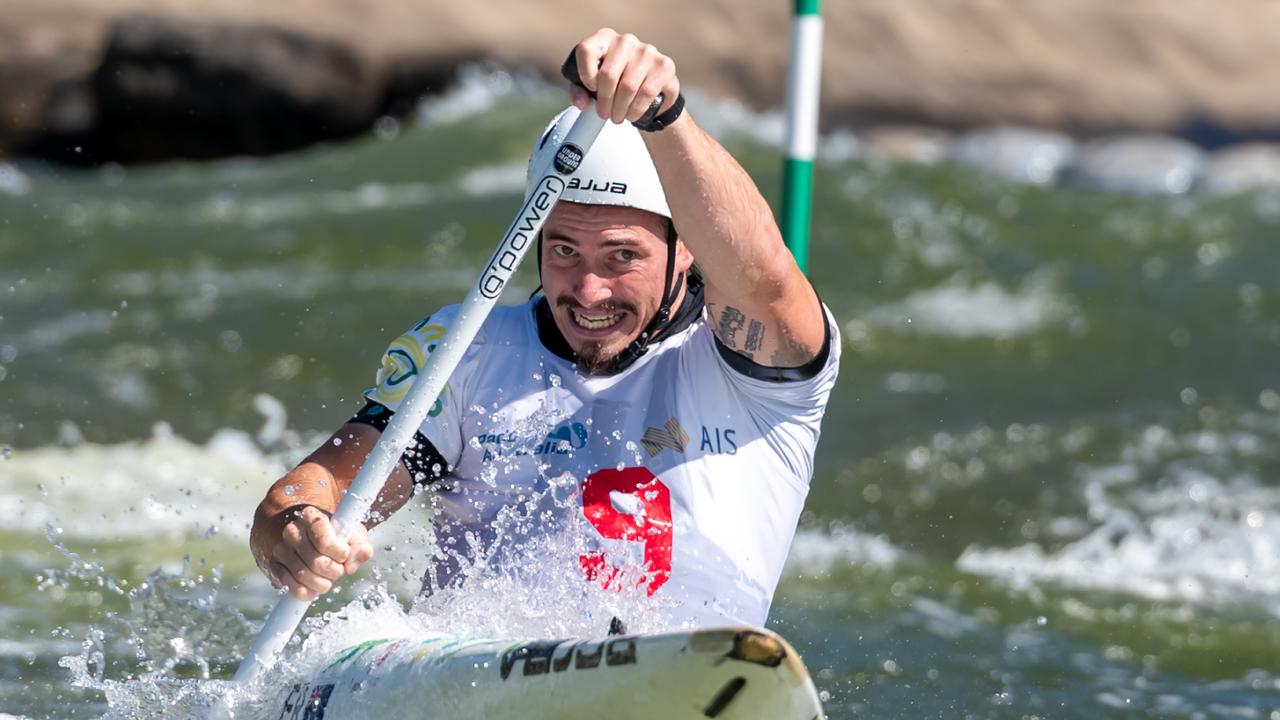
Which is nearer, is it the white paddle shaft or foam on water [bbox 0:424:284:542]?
the white paddle shaft

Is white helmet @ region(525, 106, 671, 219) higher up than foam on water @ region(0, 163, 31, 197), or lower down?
lower down

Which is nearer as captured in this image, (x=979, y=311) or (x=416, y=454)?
(x=416, y=454)

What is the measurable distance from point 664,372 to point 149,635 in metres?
1.93

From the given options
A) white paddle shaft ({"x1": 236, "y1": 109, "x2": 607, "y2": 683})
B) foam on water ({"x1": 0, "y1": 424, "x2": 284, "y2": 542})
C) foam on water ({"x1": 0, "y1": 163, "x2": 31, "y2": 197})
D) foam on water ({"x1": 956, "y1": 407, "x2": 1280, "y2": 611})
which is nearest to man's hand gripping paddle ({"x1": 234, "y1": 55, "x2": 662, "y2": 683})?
white paddle shaft ({"x1": 236, "y1": 109, "x2": 607, "y2": 683})

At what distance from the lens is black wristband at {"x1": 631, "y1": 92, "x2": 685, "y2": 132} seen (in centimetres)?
324

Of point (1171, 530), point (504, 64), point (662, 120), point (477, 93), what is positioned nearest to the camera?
point (662, 120)

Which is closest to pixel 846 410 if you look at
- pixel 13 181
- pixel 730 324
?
pixel 730 324

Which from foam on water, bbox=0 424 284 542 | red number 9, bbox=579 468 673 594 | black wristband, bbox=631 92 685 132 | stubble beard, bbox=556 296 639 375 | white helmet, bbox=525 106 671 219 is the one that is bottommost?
red number 9, bbox=579 468 673 594

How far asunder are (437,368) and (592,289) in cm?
41

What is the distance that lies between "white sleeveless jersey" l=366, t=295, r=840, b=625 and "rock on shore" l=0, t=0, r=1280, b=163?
42.7ft

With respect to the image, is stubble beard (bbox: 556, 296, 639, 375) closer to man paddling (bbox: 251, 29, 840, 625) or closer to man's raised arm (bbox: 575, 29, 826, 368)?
man paddling (bbox: 251, 29, 840, 625)

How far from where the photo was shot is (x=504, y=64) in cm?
1684

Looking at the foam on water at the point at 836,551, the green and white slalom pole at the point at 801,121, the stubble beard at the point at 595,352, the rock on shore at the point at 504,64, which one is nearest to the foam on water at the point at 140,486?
the foam on water at the point at 836,551

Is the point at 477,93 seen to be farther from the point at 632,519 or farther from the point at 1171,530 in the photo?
the point at 632,519
